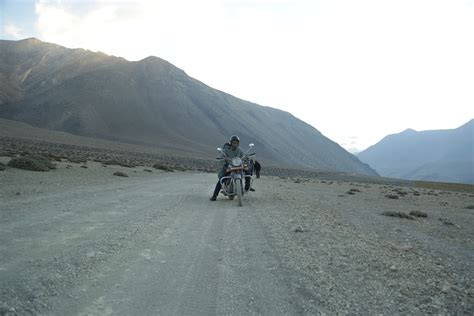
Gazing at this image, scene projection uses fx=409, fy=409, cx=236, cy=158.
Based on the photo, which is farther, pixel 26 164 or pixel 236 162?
pixel 26 164

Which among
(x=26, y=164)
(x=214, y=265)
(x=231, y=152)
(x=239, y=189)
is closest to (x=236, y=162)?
(x=231, y=152)

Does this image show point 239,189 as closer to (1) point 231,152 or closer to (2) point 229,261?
(1) point 231,152

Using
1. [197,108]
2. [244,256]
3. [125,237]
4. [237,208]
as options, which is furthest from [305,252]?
[197,108]

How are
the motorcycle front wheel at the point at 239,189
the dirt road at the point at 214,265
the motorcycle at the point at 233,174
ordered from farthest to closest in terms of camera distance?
the motorcycle at the point at 233,174, the motorcycle front wheel at the point at 239,189, the dirt road at the point at 214,265

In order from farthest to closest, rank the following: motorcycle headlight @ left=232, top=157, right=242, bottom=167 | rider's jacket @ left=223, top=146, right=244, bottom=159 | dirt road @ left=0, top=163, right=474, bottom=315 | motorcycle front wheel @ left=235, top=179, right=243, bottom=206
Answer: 1. rider's jacket @ left=223, top=146, right=244, bottom=159
2. motorcycle headlight @ left=232, top=157, right=242, bottom=167
3. motorcycle front wheel @ left=235, top=179, right=243, bottom=206
4. dirt road @ left=0, top=163, right=474, bottom=315

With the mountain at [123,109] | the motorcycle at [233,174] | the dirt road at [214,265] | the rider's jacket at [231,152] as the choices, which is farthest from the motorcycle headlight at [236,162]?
the mountain at [123,109]

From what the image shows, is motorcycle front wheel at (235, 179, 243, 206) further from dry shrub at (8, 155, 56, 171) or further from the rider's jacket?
dry shrub at (8, 155, 56, 171)

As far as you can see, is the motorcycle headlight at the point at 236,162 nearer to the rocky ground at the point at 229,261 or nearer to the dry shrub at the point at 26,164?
the rocky ground at the point at 229,261

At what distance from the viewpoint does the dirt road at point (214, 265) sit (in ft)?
15.5

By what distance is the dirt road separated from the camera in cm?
471

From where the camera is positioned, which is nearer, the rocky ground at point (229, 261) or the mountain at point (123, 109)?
the rocky ground at point (229, 261)

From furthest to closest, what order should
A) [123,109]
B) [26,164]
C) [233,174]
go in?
[123,109] < [26,164] < [233,174]

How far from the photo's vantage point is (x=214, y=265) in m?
6.17

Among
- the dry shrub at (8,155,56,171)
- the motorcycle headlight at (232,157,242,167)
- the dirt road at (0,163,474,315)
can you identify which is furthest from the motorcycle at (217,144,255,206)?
the dry shrub at (8,155,56,171)
